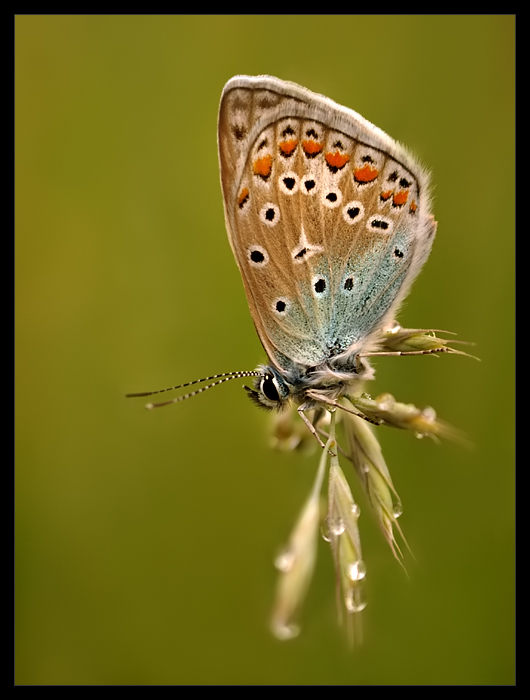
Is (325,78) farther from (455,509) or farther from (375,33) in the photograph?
(455,509)

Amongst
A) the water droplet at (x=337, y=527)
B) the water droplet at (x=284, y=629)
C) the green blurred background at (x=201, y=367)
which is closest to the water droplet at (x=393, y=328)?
the green blurred background at (x=201, y=367)

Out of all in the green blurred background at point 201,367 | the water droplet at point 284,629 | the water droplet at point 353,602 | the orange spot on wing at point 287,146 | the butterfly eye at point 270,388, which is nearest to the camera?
the water droplet at point 353,602

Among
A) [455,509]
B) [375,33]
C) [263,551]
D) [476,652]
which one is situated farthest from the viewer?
[375,33]

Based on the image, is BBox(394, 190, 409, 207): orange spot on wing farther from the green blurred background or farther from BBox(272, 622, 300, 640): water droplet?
BBox(272, 622, 300, 640): water droplet

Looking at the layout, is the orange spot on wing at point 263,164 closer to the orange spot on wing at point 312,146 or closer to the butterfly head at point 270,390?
the orange spot on wing at point 312,146

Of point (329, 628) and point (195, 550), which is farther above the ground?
point (195, 550)

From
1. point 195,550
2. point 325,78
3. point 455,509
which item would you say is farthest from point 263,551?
point 325,78

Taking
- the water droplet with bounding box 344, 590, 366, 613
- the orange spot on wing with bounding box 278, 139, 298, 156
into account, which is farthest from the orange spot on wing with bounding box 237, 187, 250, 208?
the water droplet with bounding box 344, 590, 366, 613
